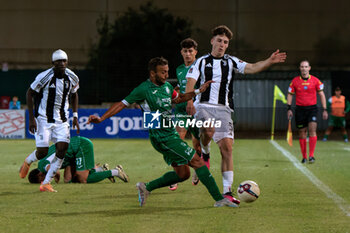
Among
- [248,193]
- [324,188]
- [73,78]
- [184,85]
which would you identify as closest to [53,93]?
[73,78]

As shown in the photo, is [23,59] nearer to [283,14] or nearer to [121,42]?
[121,42]

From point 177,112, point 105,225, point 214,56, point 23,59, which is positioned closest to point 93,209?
point 105,225

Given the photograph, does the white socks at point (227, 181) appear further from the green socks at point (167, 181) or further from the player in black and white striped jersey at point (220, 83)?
the green socks at point (167, 181)

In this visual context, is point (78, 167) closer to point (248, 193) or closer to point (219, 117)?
point (219, 117)

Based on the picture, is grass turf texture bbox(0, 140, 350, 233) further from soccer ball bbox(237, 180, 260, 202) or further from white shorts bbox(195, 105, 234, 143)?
white shorts bbox(195, 105, 234, 143)

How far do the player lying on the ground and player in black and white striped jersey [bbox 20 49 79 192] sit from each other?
560 mm

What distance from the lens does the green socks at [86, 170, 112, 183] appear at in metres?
10.2

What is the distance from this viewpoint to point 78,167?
10320mm

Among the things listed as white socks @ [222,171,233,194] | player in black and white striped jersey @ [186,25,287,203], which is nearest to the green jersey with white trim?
player in black and white striped jersey @ [186,25,287,203]

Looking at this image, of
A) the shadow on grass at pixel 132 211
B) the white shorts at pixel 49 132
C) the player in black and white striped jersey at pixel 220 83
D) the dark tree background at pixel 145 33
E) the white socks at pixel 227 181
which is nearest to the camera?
the shadow on grass at pixel 132 211

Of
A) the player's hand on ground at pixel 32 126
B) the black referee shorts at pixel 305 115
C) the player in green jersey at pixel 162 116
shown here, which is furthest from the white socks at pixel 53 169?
the black referee shorts at pixel 305 115

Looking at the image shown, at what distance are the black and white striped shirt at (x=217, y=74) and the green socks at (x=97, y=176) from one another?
8.16ft

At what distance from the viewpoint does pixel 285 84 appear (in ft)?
117

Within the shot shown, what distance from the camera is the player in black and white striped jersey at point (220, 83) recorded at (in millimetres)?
8297
